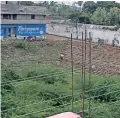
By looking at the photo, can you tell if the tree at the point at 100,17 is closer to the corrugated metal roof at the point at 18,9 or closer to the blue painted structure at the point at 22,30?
the corrugated metal roof at the point at 18,9

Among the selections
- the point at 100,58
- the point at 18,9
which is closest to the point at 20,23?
the point at 18,9

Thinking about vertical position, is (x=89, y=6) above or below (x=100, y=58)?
above

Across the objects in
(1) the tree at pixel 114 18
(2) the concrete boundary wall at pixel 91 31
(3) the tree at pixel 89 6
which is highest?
(3) the tree at pixel 89 6

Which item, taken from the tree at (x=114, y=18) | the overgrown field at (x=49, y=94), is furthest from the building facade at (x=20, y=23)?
the overgrown field at (x=49, y=94)

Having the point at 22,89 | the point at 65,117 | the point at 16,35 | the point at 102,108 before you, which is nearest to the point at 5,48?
the point at 16,35

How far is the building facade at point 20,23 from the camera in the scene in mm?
13319

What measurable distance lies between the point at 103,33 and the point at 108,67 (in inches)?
145

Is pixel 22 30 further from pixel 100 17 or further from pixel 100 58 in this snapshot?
pixel 100 17

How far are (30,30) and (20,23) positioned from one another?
→ 0.50m

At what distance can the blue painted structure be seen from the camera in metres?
13.2

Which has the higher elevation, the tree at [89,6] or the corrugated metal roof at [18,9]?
the tree at [89,6]

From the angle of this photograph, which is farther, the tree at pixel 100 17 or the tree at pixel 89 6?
the tree at pixel 89 6

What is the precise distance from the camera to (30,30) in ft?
45.2

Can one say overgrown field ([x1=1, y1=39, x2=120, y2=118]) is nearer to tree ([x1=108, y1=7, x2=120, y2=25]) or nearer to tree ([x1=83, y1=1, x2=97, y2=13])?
tree ([x1=108, y1=7, x2=120, y2=25])
